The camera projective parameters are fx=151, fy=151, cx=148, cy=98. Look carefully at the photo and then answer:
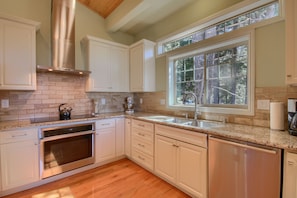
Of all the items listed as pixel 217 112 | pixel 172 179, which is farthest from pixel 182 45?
pixel 172 179

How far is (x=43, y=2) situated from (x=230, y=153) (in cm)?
376

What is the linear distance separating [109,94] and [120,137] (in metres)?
1.09

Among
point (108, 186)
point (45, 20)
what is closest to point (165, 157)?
point (108, 186)

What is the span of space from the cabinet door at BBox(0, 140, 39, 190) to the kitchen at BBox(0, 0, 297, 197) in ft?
2.23

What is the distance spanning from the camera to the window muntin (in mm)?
1837

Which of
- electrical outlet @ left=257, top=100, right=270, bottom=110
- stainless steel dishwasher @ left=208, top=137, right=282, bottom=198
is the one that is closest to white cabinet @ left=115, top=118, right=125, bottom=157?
stainless steel dishwasher @ left=208, top=137, right=282, bottom=198

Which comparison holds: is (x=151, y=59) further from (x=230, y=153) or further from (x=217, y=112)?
(x=230, y=153)

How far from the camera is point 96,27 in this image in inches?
132

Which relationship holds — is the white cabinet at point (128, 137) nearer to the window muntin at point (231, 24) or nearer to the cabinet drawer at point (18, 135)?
the cabinet drawer at point (18, 135)

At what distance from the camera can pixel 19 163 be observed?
2.03 metres

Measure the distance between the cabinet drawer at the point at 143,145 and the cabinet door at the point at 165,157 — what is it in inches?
5.9

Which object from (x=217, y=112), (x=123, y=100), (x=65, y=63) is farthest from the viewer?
(x=123, y=100)

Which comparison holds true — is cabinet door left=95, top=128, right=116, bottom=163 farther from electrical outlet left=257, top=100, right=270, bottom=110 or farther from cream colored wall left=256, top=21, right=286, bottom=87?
cream colored wall left=256, top=21, right=286, bottom=87

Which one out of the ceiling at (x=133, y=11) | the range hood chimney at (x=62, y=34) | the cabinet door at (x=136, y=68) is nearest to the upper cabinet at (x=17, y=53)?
the range hood chimney at (x=62, y=34)
